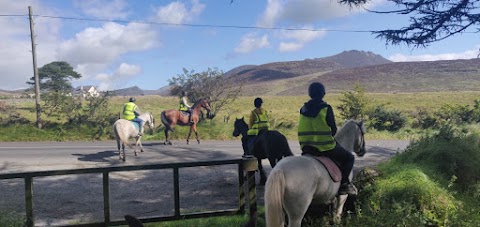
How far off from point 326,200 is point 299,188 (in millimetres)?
865

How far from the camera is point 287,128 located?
22.5 meters

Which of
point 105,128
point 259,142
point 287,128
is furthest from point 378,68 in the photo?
point 259,142

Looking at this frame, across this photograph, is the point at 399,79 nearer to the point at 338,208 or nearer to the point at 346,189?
the point at 338,208

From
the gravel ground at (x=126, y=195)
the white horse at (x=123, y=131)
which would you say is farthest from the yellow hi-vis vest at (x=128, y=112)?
the gravel ground at (x=126, y=195)

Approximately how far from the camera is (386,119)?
23.3 m

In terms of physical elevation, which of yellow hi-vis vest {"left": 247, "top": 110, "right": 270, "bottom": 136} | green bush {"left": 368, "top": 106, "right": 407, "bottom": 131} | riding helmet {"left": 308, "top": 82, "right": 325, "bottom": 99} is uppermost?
riding helmet {"left": 308, "top": 82, "right": 325, "bottom": 99}

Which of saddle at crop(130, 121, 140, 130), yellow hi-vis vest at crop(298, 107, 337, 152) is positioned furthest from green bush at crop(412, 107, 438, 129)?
yellow hi-vis vest at crop(298, 107, 337, 152)

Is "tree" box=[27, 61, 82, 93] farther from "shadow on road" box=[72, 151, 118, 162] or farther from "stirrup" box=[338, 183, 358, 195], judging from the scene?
"stirrup" box=[338, 183, 358, 195]

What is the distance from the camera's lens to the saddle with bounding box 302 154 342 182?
5207mm

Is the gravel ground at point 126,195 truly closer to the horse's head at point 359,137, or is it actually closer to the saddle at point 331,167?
the horse's head at point 359,137

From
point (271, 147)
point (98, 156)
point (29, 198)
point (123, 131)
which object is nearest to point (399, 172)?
point (271, 147)

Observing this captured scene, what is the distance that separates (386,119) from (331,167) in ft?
64.5

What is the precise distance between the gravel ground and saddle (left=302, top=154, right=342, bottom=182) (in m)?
2.90

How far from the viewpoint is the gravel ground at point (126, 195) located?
23.9 feet
